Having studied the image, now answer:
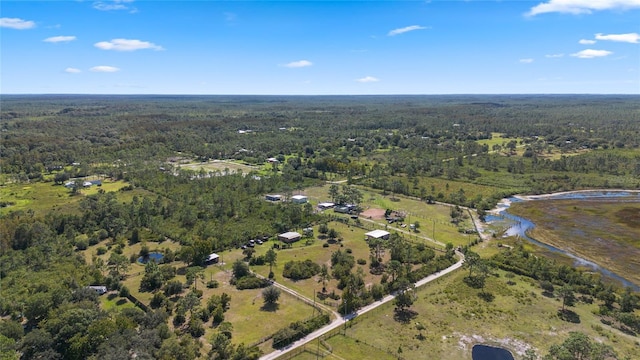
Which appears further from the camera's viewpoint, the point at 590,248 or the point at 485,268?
the point at 590,248

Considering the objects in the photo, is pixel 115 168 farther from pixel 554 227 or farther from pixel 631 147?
pixel 631 147

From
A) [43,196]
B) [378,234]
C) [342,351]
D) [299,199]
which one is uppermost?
[299,199]

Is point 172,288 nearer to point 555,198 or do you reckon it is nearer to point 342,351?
point 342,351

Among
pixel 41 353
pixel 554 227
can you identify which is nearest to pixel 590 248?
pixel 554 227

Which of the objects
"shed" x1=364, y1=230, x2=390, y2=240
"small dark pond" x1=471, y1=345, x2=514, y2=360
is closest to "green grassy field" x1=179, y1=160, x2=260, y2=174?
"shed" x1=364, y1=230, x2=390, y2=240

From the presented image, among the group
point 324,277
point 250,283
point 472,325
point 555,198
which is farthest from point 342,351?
point 555,198

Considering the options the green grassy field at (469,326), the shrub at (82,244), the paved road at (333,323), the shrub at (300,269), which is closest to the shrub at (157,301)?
the paved road at (333,323)
